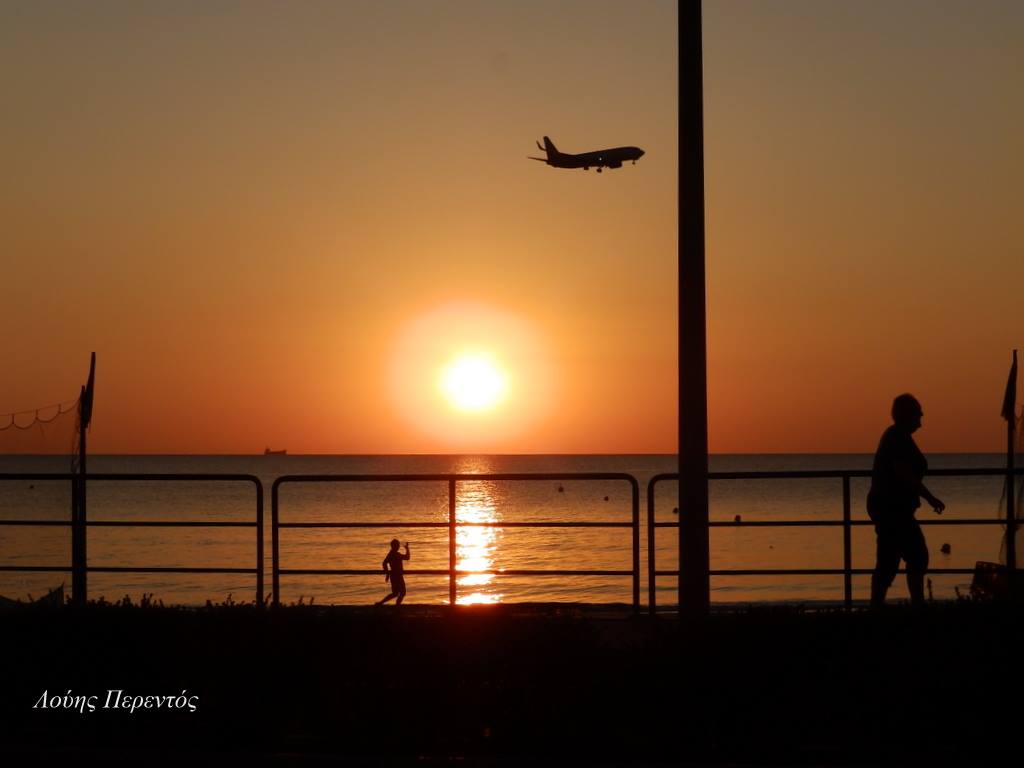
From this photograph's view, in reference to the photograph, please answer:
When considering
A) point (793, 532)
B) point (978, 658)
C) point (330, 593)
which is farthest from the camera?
point (793, 532)

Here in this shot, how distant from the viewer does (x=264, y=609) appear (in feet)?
35.2

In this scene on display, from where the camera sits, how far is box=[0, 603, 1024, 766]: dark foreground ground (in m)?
7.33

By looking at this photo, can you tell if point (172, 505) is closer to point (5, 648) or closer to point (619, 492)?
point (619, 492)

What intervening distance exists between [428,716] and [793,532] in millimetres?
61523

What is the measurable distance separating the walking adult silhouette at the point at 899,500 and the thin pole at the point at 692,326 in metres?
2.25

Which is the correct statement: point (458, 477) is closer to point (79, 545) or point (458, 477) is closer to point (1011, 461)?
point (79, 545)

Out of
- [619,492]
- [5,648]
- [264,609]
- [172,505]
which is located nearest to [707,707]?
[264,609]

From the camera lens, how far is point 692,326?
10.3m

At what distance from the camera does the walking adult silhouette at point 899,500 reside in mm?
11719

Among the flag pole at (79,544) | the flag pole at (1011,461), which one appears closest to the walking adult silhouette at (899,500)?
the flag pole at (1011,461)

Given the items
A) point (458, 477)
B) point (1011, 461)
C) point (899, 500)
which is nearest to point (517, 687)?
point (899, 500)

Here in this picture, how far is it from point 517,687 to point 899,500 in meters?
4.87

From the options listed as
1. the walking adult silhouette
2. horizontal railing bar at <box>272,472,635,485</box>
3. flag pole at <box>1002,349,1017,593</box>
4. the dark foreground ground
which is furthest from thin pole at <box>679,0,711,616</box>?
flag pole at <box>1002,349,1017,593</box>

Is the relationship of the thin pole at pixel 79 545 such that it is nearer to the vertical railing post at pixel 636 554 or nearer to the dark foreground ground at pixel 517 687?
the dark foreground ground at pixel 517 687
